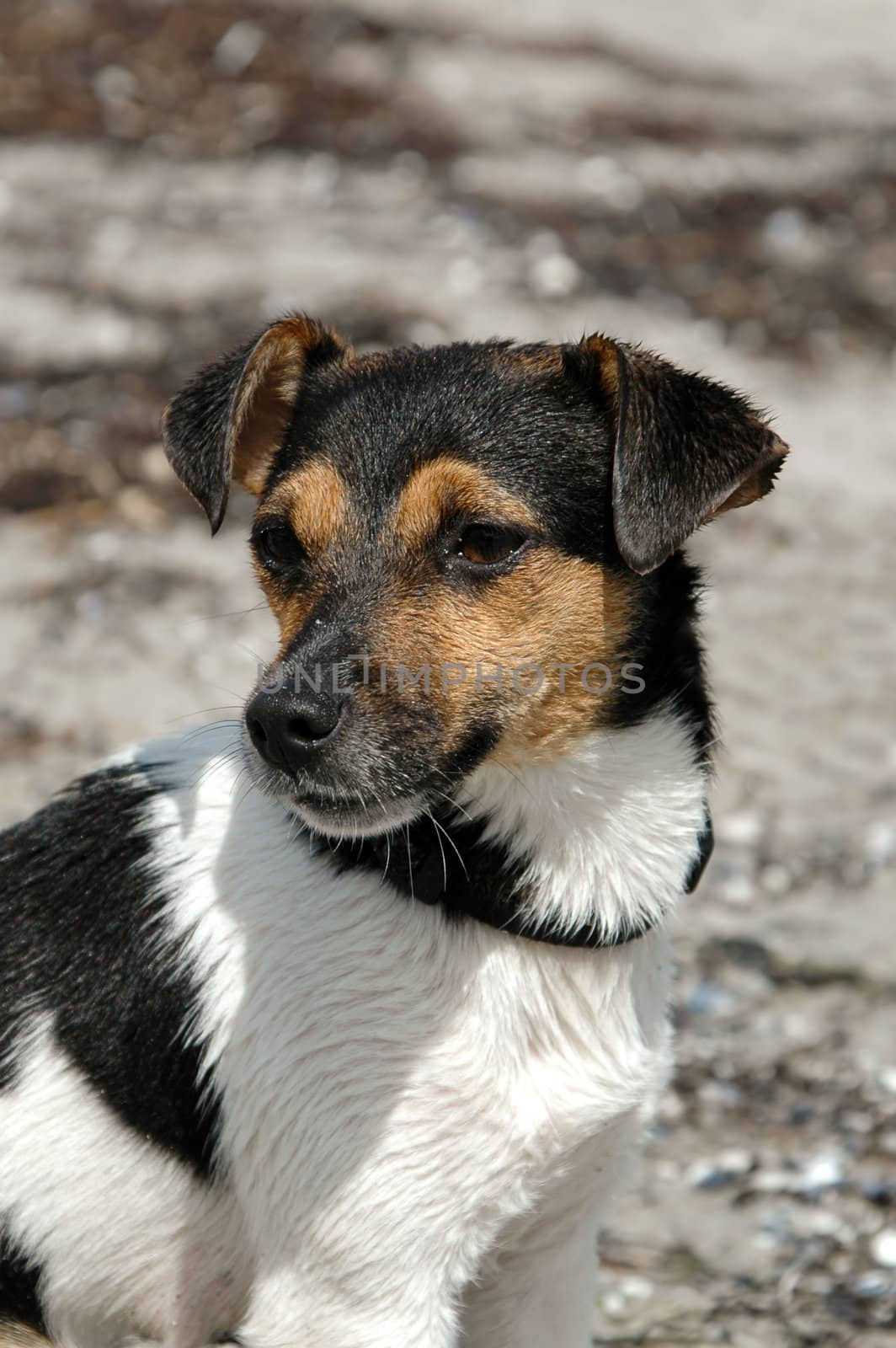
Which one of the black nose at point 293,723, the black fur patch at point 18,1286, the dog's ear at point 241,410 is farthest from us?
the dog's ear at point 241,410

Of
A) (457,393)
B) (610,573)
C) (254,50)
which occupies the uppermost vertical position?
(457,393)

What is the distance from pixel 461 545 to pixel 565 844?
2.39ft

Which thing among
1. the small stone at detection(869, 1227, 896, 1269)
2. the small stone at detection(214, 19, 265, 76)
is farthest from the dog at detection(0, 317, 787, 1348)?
the small stone at detection(214, 19, 265, 76)

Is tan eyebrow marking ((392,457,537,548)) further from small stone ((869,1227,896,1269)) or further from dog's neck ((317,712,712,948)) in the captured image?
small stone ((869,1227,896,1269))

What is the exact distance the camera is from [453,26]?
14430mm

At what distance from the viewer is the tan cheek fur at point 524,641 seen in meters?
3.45

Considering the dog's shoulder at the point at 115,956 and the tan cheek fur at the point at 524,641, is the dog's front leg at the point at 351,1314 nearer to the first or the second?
the dog's shoulder at the point at 115,956

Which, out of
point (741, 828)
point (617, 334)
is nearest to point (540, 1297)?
point (741, 828)

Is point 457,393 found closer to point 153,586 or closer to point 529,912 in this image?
point 529,912

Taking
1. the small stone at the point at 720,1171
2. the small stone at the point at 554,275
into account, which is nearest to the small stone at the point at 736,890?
the small stone at the point at 720,1171

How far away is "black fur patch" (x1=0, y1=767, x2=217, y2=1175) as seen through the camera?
359 cm

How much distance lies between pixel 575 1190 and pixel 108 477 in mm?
6421

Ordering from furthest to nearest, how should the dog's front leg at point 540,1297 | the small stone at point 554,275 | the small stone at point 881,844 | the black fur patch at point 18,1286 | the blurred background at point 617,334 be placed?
the small stone at point 554,275 → the small stone at point 881,844 → the blurred background at point 617,334 → the dog's front leg at point 540,1297 → the black fur patch at point 18,1286

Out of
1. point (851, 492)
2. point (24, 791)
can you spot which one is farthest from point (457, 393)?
point (851, 492)
